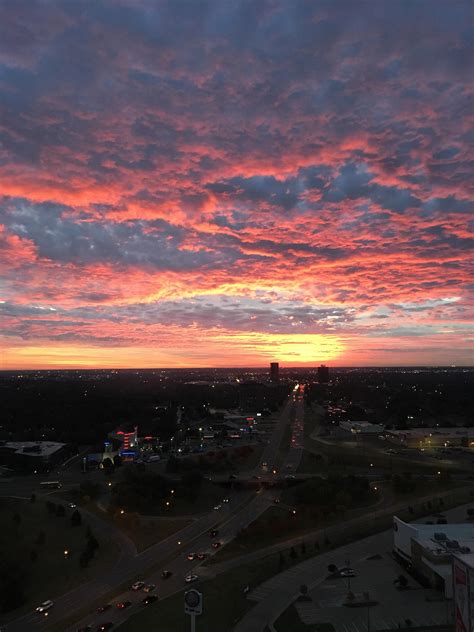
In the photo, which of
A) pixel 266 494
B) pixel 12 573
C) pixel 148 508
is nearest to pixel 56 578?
pixel 12 573

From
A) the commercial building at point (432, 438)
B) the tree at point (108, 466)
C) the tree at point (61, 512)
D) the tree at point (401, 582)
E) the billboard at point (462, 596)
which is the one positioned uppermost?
the billboard at point (462, 596)

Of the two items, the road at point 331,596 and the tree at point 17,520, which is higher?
the tree at point 17,520

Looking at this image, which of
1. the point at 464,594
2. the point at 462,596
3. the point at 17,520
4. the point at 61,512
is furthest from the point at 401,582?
the point at 17,520

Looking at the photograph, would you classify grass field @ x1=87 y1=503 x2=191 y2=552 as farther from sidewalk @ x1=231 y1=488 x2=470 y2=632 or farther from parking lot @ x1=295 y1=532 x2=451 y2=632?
parking lot @ x1=295 y1=532 x2=451 y2=632

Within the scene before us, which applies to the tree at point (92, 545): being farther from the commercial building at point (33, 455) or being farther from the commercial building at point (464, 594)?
the commercial building at point (33, 455)

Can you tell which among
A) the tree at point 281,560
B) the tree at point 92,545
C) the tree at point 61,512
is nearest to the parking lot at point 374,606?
the tree at point 281,560

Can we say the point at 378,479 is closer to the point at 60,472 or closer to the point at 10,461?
the point at 60,472
